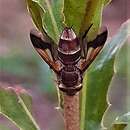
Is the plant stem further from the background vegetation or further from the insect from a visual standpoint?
the background vegetation

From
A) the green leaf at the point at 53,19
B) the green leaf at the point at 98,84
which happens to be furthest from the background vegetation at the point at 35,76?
the green leaf at the point at 53,19

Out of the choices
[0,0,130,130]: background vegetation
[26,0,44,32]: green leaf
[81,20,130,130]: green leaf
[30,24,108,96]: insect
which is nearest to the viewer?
[30,24,108,96]: insect

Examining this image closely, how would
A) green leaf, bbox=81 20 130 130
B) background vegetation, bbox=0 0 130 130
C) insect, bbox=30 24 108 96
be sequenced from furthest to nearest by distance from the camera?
background vegetation, bbox=0 0 130 130
green leaf, bbox=81 20 130 130
insect, bbox=30 24 108 96

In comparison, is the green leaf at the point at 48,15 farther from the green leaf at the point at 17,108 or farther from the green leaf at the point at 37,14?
the green leaf at the point at 17,108

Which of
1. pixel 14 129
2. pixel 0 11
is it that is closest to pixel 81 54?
pixel 14 129

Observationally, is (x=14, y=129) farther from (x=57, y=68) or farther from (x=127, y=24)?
(x=57, y=68)

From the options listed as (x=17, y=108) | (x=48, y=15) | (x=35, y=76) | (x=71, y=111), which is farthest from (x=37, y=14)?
(x=35, y=76)

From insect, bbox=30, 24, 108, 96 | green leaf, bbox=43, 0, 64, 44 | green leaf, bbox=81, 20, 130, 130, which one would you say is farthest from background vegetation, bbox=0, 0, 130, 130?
insect, bbox=30, 24, 108, 96
